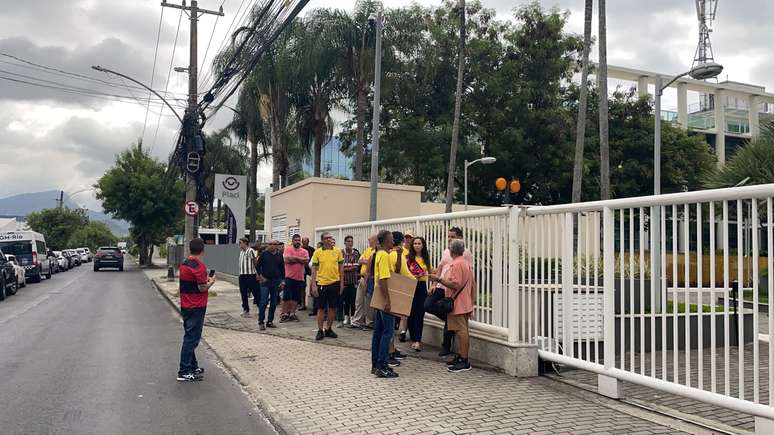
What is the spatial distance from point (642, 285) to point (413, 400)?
8.22 feet

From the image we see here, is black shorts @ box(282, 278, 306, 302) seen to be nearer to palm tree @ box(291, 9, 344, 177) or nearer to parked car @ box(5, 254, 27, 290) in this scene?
palm tree @ box(291, 9, 344, 177)

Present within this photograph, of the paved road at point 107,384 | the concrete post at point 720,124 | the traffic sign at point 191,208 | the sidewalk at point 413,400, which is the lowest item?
the paved road at point 107,384

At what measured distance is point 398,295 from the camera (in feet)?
→ 23.9

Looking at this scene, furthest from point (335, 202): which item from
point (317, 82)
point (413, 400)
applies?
point (413, 400)

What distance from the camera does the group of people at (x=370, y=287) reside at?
24.0 feet

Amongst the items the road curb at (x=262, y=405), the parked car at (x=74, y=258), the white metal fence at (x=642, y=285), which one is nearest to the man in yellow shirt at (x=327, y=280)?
the road curb at (x=262, y=405)

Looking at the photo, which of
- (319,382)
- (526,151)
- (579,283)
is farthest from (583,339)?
(526,151)

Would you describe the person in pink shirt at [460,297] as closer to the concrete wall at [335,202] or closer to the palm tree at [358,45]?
the concrete wall at [335,202]

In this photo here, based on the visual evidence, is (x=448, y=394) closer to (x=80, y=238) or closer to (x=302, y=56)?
(x=302, y=56)

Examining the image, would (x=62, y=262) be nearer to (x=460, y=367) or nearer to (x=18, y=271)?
(x=18, y=271)

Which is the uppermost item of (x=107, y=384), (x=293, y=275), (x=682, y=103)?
(x=682, y=103)

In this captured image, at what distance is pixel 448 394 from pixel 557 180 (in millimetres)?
26199

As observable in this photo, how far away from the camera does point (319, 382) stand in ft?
23.0

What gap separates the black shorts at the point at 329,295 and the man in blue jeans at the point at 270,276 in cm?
165
